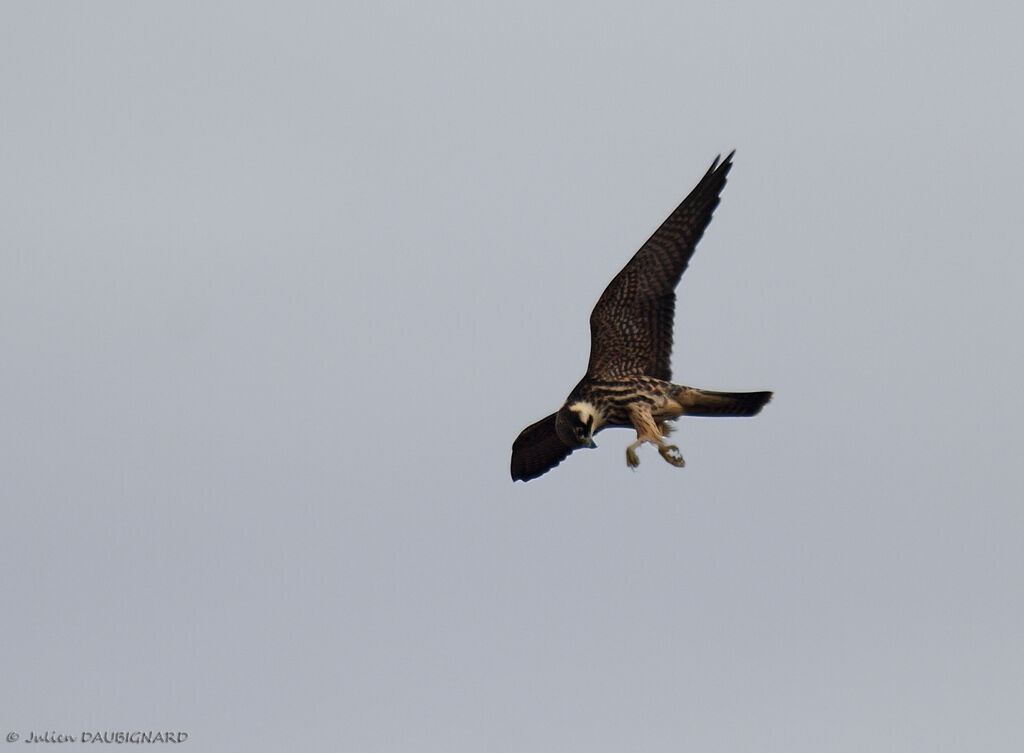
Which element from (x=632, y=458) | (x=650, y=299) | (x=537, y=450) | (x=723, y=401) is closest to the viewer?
(x=632, y=458)

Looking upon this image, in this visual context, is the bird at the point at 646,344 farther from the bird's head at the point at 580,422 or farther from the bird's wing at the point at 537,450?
the bird's wing at the point at 537,450

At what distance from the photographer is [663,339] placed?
21.8m

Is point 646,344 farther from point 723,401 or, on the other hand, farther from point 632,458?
point 632,458

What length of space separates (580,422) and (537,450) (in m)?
2.85

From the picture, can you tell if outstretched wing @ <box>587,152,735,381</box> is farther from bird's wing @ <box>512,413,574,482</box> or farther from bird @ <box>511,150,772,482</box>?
bird's wing @ <box>512,413,574,482</box>

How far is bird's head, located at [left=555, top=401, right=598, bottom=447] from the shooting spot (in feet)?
70.0

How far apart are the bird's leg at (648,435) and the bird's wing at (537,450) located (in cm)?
261

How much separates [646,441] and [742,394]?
A: 1.53 m

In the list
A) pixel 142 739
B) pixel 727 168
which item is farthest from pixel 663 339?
pixel 142 739

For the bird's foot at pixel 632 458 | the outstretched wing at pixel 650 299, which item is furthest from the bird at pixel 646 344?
the bird's foot at pixel 632 458

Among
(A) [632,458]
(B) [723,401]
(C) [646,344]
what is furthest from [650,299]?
(A) [632,458]

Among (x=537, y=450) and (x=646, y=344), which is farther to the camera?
(x=537, y=450)

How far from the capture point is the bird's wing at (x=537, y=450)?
2372cm

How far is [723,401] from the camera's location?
2123 cm
